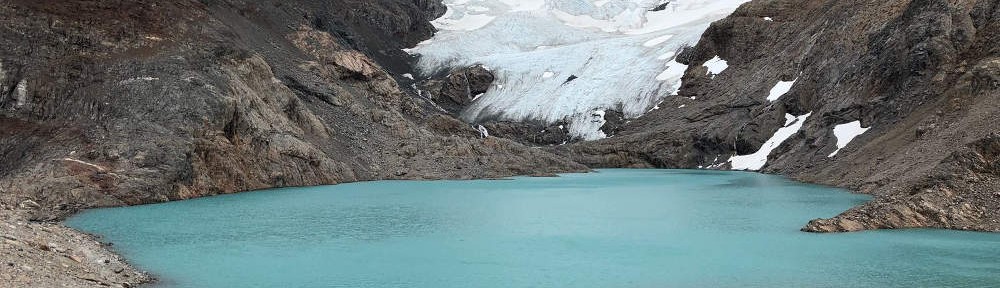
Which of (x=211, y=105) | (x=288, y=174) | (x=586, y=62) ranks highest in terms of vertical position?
(x=586, y=62)

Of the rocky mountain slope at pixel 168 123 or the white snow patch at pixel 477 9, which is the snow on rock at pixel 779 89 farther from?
the white snow patch at pixel 477 9

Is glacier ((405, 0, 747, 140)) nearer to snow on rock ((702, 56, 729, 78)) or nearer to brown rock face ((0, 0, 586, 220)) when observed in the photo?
snow on rock ((702, 56, 729, 78))

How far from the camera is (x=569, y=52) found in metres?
102

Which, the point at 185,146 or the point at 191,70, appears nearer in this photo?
the point at 185,146

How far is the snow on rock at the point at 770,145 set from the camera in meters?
61.0

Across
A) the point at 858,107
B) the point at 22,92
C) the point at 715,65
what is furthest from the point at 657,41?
the point at 22,92

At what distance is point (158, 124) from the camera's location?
38531mm

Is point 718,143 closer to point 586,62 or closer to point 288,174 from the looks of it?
→ point 586,62

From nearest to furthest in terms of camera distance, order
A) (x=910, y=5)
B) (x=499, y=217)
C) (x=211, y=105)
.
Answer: (x=499, y=217)
(x=211, y=105)
(x=910, y=5)

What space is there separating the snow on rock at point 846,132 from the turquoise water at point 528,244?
40.9ft

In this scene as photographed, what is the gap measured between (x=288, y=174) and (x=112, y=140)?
33.5 feet

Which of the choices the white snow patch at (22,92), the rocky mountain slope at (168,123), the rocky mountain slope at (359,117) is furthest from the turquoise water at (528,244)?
the white snow patch at (22,92)

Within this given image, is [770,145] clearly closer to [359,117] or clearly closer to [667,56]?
[667,56]

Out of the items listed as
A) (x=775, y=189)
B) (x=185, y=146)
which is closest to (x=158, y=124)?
(x=185, y=146)
